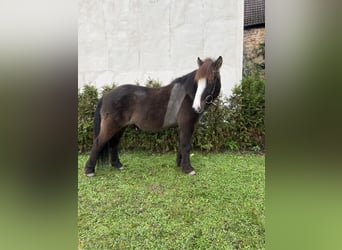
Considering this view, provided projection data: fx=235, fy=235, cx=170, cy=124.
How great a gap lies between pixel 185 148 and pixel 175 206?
0.40m

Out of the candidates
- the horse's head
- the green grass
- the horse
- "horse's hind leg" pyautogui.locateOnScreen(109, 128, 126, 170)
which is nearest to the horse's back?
the horse

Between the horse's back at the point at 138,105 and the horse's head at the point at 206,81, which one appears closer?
the horse's head at the point at 206,81

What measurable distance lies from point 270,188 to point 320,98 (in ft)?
1.50

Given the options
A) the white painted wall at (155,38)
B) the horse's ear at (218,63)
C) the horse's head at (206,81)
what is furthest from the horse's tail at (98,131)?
the horse's ear at (218,63)

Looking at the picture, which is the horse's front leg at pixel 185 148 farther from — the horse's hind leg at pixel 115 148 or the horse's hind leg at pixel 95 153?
the horse's hind leg at pixel 95 153

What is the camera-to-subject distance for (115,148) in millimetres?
1751

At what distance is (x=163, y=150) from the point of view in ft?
6.09

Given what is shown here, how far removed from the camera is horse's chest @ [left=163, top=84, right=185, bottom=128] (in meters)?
1.65

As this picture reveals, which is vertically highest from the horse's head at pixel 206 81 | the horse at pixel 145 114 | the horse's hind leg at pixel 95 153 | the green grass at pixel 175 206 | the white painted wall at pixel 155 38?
the white painted wall at pixel 155 38

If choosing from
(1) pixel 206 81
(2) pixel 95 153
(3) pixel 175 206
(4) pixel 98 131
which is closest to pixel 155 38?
(1) pixel 206 81

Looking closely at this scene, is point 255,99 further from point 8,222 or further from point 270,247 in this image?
point 8,222

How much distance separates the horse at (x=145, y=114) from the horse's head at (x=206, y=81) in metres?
0.04

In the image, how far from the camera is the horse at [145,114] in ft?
5.42

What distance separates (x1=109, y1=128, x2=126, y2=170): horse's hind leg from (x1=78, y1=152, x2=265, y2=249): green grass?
56 millimetres
